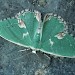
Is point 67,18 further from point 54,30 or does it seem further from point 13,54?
point 13,54

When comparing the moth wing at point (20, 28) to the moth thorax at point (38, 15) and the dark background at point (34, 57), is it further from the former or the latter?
the dark background at point (34, 57)

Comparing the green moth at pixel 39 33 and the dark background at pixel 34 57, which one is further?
the dark background at pixel 34 57

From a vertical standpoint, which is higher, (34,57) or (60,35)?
(60,35)

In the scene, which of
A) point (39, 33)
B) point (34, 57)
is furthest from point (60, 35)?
point (34, 57)

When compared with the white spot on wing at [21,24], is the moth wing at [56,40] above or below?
below

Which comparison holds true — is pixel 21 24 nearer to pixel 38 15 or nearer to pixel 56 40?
pixel 38 15

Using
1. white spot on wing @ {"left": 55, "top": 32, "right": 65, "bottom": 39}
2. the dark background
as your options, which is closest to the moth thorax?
the dark background

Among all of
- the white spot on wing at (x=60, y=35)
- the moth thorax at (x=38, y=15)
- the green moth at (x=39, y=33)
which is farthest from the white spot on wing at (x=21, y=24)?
the white spot on wing at (x=60, y=35)
